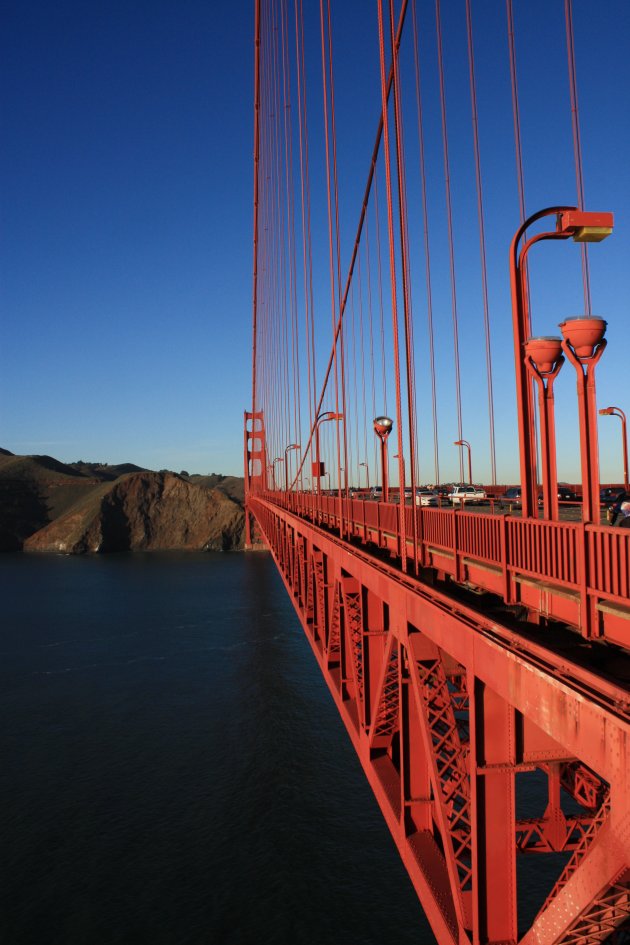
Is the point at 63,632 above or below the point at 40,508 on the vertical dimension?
below

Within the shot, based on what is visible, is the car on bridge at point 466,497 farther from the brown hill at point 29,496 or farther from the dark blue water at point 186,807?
the brown hill at point 29,496

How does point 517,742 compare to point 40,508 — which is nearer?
point 517,742

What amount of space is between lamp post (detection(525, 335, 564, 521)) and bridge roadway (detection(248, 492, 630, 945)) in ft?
3.10

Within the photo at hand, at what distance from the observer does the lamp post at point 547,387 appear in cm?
583

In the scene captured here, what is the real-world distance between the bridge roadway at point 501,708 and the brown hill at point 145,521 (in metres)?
94.5

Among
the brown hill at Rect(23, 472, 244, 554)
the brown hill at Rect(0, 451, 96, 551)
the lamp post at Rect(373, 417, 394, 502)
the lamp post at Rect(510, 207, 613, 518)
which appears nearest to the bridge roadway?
the lamp post at Rect(510, 207, 613, 518)

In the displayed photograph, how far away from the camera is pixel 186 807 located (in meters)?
18.7

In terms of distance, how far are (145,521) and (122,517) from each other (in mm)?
3761

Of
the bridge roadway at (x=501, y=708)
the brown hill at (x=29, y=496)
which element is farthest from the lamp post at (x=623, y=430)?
the brown hill at (x=29, y=496)

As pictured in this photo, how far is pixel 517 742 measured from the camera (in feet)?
13.0

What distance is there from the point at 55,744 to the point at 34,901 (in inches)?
346

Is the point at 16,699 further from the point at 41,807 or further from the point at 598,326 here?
the point at 598,326

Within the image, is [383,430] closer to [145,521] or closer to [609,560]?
[609,560]

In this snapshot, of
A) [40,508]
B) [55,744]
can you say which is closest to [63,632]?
[55,744]
